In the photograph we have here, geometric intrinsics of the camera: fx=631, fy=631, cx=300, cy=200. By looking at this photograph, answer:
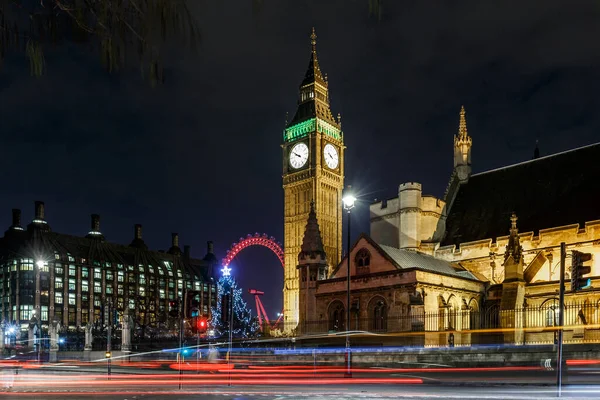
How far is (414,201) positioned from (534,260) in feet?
50.8

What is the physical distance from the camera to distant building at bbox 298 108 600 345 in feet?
133

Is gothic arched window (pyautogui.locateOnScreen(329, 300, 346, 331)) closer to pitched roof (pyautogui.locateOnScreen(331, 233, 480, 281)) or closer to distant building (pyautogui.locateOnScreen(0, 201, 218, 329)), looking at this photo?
pitched roof (pyautogui.locateOnScreen(331, 233, 480, 281))

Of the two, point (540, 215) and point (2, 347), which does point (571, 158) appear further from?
point (2, 347)

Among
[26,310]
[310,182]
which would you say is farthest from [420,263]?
[26,310]

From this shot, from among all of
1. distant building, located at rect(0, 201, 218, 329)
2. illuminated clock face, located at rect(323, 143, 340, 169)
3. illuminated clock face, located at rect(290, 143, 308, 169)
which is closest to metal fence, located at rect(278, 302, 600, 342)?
illuminated clock face, located at rect(290, 143, 308, 169)

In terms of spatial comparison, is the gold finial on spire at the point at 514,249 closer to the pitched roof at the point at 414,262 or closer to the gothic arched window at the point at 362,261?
the pitched roof at the point at 414,262

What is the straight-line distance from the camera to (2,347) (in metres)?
59.3

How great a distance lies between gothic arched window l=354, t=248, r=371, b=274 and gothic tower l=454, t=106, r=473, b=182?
771 inches

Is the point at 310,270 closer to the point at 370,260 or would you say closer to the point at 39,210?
the point at 370,260

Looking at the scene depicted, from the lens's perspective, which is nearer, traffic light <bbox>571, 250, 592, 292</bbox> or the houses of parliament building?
traffic light <bbox>571, 250, 592, 292</bbox>

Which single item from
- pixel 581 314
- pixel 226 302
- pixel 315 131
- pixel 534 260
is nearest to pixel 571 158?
pixel 534 260

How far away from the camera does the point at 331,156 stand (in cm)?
9706

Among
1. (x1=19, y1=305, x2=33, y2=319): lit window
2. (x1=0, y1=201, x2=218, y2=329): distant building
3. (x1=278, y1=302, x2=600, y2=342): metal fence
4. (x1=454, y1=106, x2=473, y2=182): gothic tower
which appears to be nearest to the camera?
(x1=278, y1=302, x2=600, y2=342): metal fence

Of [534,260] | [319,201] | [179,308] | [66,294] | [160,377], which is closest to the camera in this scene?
[179,308]
